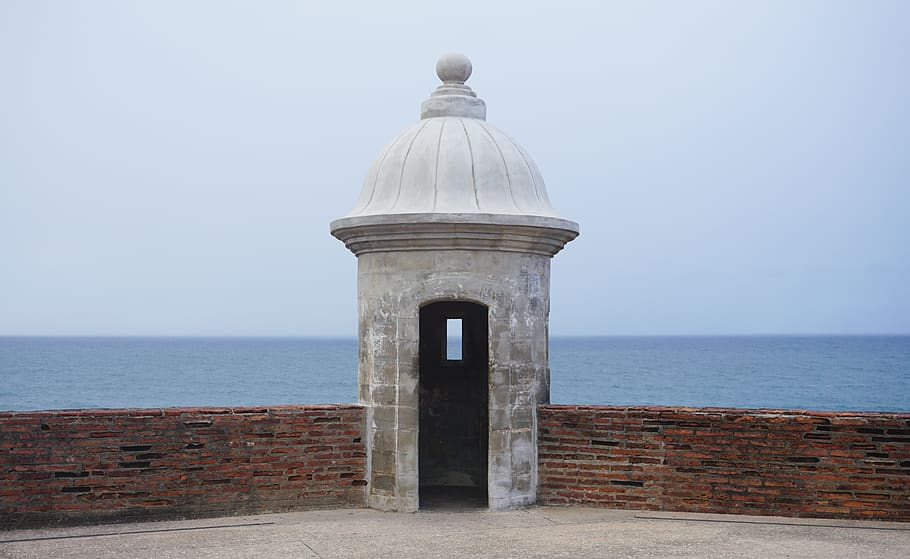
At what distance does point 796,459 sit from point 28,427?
6186mm

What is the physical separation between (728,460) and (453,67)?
442cm

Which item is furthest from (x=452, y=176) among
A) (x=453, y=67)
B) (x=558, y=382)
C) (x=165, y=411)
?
(x=558, y=382)

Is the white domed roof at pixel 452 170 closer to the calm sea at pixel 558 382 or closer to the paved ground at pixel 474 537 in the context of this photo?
the paved ground at pixel 474 537

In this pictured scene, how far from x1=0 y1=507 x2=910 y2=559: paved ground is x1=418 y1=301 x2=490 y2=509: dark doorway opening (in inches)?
102

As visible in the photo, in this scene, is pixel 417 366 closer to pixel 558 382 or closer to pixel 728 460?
pixel 728 460

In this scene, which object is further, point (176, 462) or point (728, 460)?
point (728, 460)

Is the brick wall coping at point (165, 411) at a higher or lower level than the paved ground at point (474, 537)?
higher

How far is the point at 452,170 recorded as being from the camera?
31.9ft

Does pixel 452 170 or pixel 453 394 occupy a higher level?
pixel 452 170

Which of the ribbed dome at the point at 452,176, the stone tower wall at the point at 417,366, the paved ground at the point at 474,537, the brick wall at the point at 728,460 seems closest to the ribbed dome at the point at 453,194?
the ribbed dome at the point at 452,176

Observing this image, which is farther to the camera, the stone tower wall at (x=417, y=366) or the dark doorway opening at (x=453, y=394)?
the dark doorway opening at (x=453, y=394)

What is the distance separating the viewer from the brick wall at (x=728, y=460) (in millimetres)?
8758

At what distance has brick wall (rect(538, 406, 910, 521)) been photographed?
876 cm

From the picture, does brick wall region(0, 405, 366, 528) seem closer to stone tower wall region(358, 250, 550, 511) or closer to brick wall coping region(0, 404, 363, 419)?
brick wall coping region(0, 404, 363, 419)
